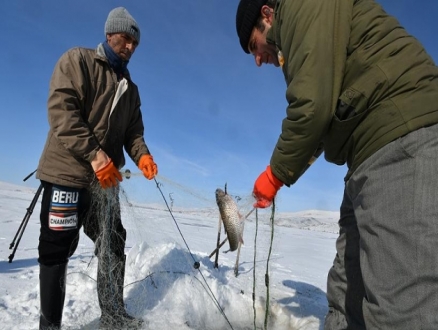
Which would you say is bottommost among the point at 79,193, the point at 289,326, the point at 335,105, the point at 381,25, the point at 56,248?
the point at 289,326

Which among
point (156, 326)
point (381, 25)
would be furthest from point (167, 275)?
point (381, 25)

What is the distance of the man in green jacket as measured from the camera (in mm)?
1161

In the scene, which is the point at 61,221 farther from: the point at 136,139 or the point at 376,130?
the point at 376,130

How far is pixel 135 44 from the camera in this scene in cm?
298

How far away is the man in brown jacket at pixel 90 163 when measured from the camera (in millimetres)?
2430

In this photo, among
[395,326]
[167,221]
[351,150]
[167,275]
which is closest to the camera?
[395,326]

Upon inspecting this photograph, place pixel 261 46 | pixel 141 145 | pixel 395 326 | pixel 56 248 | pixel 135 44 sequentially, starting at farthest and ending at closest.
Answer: pixel 141 145
pixel 135 44
pixel 56 248
pixel 261 46
pixel 395 326

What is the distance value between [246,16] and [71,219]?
191 cm

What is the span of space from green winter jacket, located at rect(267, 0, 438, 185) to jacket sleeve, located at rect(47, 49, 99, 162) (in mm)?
1646

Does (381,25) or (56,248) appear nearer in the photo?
(381,25)

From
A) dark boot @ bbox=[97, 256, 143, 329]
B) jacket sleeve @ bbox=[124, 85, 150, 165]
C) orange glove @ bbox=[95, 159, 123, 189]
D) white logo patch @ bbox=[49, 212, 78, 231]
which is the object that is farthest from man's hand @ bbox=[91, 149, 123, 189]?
dark boot @ bbox=[97, 256, 143, 329]

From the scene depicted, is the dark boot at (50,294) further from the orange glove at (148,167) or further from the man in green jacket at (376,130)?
the man in green jacket at (376,130)

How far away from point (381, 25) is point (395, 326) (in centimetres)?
121

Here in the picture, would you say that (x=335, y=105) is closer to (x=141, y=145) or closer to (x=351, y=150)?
→ (x=351, y=150)
